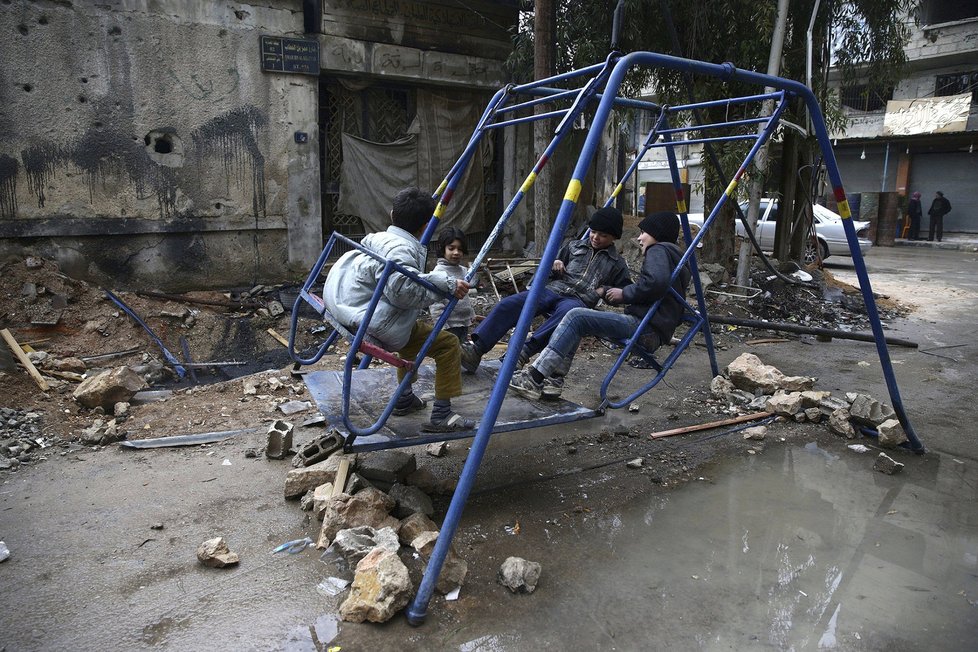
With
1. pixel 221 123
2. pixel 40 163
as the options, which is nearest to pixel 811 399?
pixel 221 123

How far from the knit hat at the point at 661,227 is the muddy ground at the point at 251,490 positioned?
1264 mm

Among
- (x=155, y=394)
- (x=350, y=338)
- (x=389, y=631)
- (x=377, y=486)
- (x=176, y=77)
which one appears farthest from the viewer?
(x=176, y=77)

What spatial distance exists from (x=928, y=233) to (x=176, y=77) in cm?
2192

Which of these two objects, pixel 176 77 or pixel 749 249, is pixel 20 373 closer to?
pixel 176 77

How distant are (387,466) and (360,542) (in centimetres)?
65

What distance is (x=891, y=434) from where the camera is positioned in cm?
404

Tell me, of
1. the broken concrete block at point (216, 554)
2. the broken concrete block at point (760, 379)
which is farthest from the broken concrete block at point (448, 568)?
the broken concrete block at point (760, 379)

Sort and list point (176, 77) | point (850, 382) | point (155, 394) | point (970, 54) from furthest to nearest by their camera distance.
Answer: point (970, 54) < point (176, 77) < point (850, 382) < point (155, 394)

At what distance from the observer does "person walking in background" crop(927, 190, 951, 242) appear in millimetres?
19734

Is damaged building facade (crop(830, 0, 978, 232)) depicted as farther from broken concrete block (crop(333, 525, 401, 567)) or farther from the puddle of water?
broken concrete block (crop(333, 525, 401, 567))

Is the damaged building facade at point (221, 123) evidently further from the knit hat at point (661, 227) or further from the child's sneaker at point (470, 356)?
the knit hat at point (661, 227)

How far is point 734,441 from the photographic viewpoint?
4.25 meters

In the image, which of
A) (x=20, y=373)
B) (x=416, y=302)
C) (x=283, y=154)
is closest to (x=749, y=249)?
(x=283, y=154)

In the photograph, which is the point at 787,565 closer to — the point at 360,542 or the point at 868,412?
the point at 360,542
